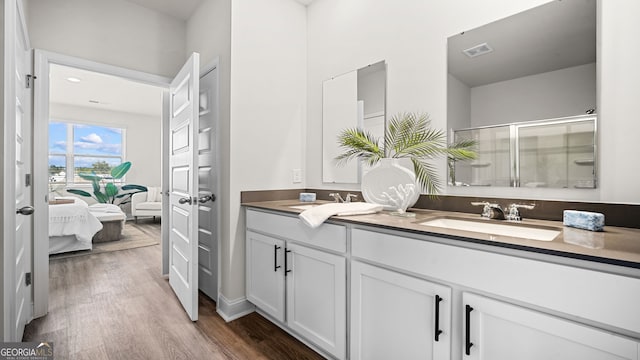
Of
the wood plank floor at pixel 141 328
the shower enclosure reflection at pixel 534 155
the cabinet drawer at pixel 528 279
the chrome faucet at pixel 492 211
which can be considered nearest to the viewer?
the cabinet drawer at pixel 528 279

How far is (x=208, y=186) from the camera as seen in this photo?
8.46 ft

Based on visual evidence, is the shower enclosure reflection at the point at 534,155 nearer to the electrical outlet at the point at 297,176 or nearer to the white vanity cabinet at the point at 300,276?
the white vanity cabinet at the point at 300,276

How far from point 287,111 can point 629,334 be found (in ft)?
7.67

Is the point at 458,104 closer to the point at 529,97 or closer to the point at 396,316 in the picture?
the point at 529,97

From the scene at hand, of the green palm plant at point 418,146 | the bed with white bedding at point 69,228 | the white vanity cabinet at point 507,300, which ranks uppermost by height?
the green palm plant at point 418,146

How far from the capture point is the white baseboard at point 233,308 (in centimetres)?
222

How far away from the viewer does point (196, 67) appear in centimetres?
211

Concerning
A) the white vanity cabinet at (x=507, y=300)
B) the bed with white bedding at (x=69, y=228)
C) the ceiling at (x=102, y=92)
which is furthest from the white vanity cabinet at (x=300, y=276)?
the ceiling at (x=102, y=92)

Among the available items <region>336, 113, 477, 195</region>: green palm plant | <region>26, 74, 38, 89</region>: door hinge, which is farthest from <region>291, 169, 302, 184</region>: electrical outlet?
<region>26, 74, 38, 89</region>: door hinge

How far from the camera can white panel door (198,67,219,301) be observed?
246cm

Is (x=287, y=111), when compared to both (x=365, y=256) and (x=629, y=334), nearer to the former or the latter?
(x=365, y=256)

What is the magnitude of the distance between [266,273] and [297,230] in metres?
0.48

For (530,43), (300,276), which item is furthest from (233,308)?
(530,43)

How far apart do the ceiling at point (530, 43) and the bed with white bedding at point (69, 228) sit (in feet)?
15.7
